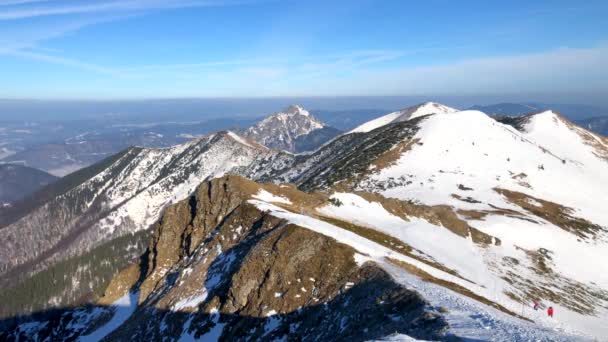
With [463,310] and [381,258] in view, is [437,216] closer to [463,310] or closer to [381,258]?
[381,258]

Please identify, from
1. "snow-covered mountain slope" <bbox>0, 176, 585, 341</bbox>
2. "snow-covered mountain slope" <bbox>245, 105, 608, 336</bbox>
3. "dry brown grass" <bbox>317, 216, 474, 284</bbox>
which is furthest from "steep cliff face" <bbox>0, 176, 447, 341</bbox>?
"snow-covered mountain slope" <bbox>245, 105, 608, 336</bbox>

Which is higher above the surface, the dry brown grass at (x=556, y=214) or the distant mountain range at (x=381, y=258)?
the distant mountain range at (x=381, y=258)

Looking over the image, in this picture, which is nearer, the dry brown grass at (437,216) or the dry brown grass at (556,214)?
the dry brown grass at (437,216)

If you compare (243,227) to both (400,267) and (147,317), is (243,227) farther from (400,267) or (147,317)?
(400,267)

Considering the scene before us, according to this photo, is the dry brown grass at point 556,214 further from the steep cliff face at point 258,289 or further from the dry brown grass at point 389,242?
the steep cliff face at point 258,289

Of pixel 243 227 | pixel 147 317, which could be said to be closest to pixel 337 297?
pixel 243 227

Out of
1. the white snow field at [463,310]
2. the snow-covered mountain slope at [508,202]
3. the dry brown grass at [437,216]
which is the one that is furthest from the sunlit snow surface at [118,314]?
the dry brown grass at [437,216]

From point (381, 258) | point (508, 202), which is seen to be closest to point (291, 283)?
point (381, 258)

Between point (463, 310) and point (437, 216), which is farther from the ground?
point (463, 310)
